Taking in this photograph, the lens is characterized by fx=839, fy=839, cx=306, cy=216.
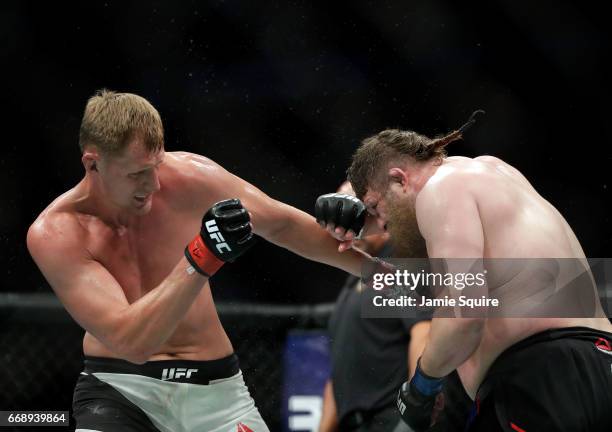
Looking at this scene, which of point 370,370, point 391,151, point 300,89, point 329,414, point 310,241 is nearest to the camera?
point 391,151

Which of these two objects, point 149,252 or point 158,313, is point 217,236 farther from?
point 149,252

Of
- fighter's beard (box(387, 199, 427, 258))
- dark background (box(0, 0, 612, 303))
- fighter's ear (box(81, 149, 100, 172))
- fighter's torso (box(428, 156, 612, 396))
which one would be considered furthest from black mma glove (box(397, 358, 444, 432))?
dark background (box(0, 0, 612, 303))

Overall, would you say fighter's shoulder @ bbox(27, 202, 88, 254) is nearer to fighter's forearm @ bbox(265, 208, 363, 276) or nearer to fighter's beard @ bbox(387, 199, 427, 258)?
fighter's forearm @ bbox(265, 208, 363, 276)

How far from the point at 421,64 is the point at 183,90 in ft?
3.37

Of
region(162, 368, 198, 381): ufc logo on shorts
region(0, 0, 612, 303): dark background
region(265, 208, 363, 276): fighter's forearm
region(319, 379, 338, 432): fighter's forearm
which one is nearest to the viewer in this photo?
region(162, 368, 198, 381): ufc logo on shorts

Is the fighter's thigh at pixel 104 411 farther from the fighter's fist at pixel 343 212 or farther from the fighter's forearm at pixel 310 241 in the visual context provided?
the fighter's fist at pixel 343 212

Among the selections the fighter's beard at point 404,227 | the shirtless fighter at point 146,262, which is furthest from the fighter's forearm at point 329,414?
the fighter's beard at point 404,227

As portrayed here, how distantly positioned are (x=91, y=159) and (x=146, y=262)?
0.30m

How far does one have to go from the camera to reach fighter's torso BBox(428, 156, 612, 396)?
1.82 metres

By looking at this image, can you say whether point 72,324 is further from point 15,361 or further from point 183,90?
point 183,90

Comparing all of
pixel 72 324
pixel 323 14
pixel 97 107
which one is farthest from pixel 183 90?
pixel 97 107

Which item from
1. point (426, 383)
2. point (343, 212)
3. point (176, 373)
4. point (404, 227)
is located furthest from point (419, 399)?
point (176, 373)

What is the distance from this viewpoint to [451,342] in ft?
5.99

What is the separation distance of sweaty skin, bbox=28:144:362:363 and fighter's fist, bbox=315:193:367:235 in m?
0.10
